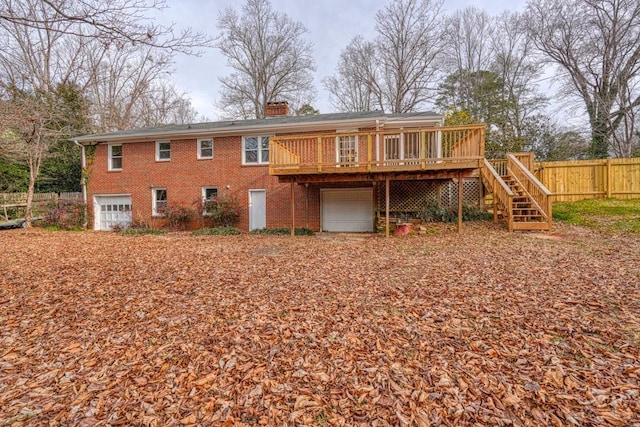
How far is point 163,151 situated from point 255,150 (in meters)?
4.41

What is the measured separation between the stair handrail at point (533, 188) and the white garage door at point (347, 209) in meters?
5.10

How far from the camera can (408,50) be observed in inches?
858

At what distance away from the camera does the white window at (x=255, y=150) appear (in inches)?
501

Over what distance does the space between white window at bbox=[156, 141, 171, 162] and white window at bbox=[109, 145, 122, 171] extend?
6.79 ft

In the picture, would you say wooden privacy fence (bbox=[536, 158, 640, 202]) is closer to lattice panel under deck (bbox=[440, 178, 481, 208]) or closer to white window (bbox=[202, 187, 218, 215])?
lattice panel under deck (bbox=[440, 178, 481, 208])

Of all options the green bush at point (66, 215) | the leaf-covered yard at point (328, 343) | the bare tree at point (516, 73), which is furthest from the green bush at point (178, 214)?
the bare tree at point (516, 73)

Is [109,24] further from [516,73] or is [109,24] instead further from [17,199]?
[516,73]

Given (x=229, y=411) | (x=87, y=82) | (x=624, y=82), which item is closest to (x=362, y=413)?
(x=229, y=411)

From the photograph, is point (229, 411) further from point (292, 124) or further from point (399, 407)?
point (292, 124)

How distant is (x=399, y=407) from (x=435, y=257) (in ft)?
15.3

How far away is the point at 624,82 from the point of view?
649 inches

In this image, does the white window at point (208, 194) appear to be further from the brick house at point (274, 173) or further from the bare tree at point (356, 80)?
the bare tree at point (356, 80)

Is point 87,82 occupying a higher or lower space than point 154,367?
higher

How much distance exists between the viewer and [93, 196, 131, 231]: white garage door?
46.3 feet
